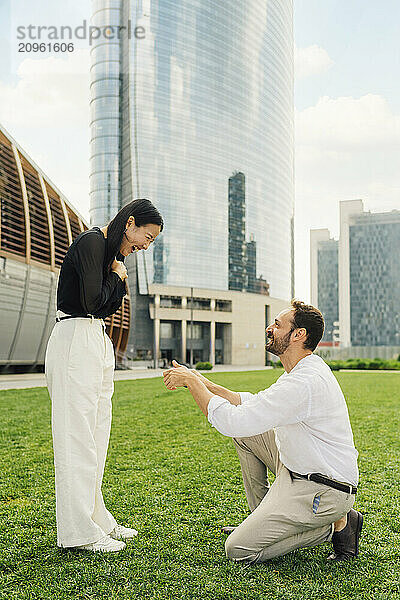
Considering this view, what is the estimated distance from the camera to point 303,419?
3242mm

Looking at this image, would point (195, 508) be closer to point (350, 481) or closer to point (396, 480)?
point (350, 481)

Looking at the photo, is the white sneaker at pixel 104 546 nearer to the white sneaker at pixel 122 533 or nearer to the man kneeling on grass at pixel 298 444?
the white sneaker at pixel 122 533

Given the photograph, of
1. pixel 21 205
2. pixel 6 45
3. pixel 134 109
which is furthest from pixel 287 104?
pixel 21 205

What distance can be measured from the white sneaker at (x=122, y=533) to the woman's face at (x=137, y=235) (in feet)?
6.53

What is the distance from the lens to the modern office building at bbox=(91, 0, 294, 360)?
84875 mm

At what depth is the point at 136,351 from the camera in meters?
80.1

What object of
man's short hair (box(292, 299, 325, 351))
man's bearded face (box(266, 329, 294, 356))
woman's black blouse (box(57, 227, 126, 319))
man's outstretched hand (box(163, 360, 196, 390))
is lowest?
man's outstretched hand (box(163, 360, 196, 390))

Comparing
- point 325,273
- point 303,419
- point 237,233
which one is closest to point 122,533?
point 303,419

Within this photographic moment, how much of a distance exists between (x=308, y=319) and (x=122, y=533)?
1997 millimetres

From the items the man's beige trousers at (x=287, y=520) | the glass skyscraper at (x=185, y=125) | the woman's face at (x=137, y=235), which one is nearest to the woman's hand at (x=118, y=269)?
the woman's face at (x=137, y=235)

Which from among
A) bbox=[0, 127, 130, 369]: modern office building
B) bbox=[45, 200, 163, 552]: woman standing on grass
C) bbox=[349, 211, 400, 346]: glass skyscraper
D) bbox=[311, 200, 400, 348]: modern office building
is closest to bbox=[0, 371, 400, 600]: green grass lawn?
bbox=[45, 200, 163, 552]: woman standing on grass

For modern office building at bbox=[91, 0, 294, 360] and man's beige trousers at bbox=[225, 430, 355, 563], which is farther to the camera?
modern office building at bbox=[91, 0, 294, 360]

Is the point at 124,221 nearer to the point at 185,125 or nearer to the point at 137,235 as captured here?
the point at 137,235

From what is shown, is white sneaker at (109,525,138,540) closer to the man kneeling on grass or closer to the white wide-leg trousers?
the white wide-leg trousers
